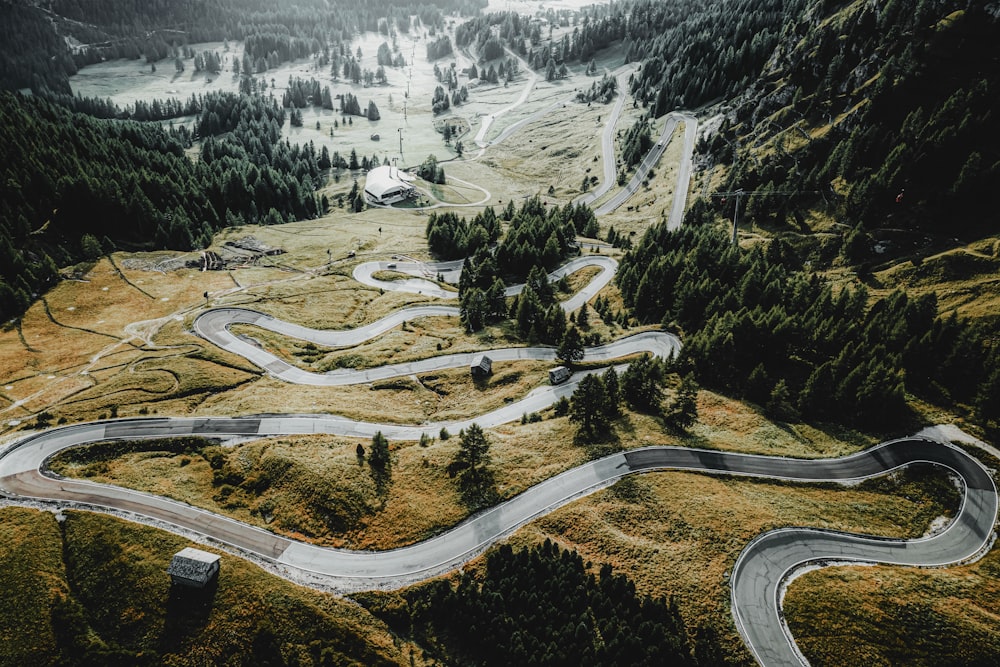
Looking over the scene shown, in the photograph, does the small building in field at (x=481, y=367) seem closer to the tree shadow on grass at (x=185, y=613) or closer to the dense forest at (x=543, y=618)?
the dense forest at (x=543, y=618)

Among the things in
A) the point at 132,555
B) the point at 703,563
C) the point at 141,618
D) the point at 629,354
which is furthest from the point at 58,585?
the point at 629,354

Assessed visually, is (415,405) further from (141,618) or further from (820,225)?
(820,225)

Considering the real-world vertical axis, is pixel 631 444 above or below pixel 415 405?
above

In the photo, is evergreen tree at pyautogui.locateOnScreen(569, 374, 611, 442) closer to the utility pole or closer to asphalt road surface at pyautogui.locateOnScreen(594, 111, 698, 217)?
the utility pole

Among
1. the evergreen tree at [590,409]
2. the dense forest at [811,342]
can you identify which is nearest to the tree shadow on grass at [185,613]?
the evergreen tree at [590,409]

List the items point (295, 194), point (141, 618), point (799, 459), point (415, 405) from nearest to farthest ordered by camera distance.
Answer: point (141, 618), point (799, 459), point (415, 405), point (295, 194)

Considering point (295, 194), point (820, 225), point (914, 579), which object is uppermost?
point (820, 225)

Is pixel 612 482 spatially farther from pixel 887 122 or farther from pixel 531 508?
pixel 887 122
